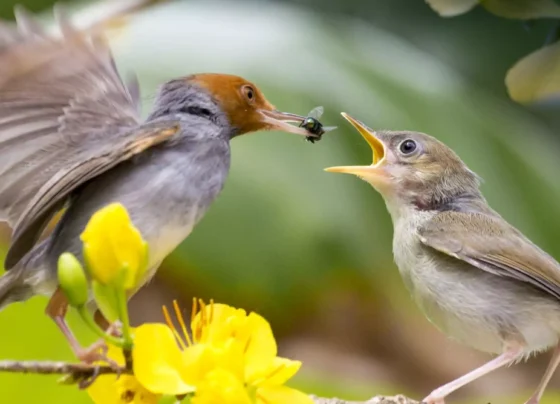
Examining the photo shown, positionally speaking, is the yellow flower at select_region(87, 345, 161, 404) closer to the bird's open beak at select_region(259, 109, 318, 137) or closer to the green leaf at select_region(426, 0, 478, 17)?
the bird's open beak at select_region(259, 109, 318, 137)

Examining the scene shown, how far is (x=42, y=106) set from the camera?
0.62 meters

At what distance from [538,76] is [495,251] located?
150mm

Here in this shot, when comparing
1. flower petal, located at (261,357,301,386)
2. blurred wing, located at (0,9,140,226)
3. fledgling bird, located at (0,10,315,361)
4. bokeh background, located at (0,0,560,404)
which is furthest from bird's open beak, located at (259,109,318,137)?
bokeh background, located at (0,0,560,404)

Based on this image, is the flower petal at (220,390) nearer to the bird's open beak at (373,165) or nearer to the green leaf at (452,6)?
the bird's open beak at (373,165)

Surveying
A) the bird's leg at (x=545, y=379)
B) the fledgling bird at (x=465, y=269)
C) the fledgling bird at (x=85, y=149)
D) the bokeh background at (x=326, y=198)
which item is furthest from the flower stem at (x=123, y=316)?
the bokeh background at (x=326, y=198)

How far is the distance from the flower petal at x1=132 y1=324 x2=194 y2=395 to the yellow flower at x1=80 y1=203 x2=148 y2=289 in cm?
3

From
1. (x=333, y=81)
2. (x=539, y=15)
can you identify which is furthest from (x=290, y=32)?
(x=539, y=15)

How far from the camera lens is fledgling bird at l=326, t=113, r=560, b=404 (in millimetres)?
632

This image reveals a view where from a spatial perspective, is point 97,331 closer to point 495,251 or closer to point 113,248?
point 113,248

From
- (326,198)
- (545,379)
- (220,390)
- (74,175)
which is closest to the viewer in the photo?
(220,390)

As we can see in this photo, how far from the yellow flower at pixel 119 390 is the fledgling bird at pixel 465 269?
22 cm

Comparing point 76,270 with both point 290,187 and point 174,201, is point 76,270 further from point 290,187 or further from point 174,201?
point 290,187

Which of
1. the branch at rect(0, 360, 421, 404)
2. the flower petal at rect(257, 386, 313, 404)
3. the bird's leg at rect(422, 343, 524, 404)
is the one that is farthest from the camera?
the bird's leg at rect(422, 343, 524, 404)

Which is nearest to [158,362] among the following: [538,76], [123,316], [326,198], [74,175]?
[123,316]
